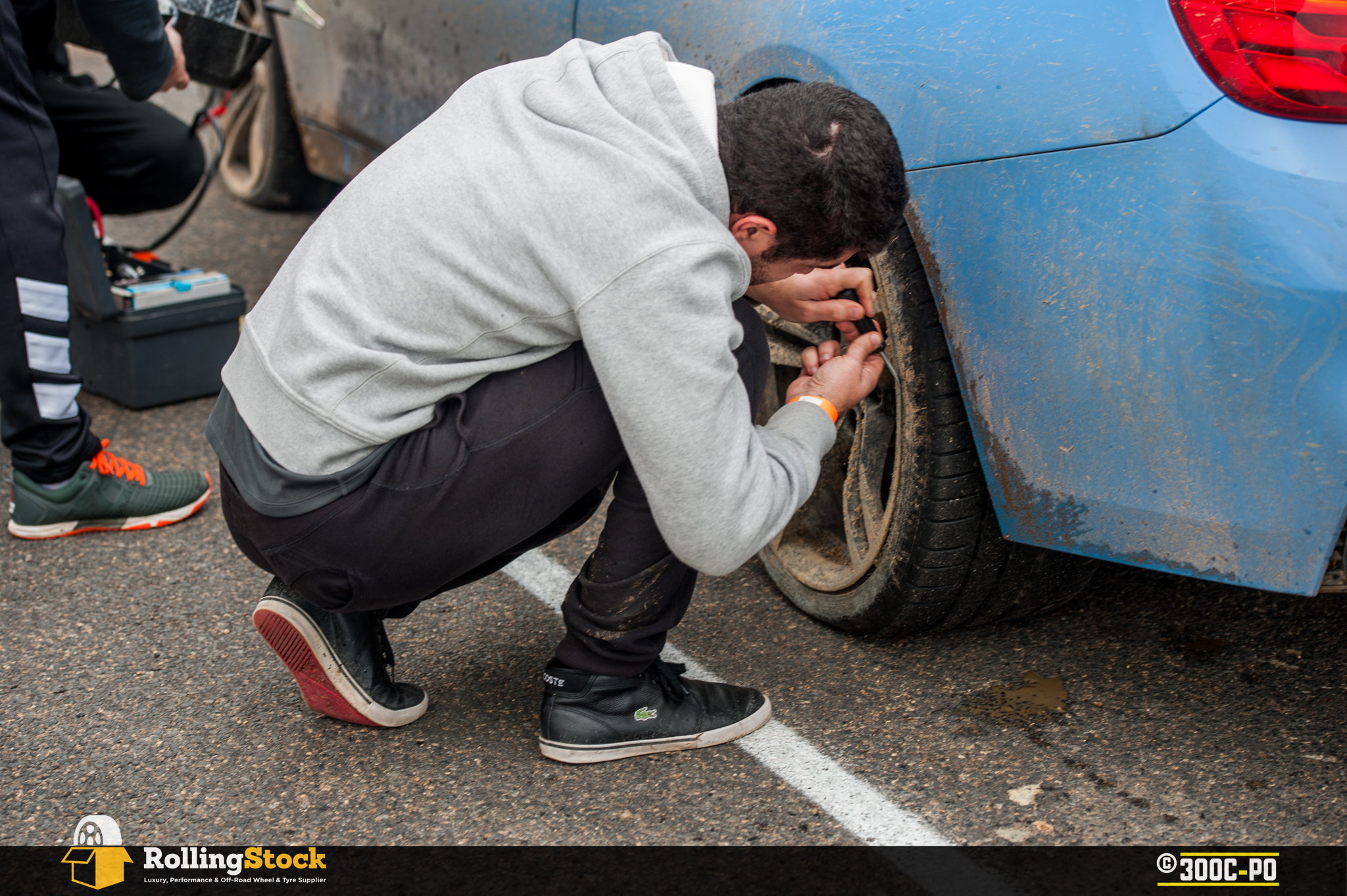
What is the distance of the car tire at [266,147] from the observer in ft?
14.8

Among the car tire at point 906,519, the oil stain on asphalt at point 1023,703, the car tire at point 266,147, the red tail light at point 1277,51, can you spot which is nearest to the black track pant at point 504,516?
the car tire at point 906,519

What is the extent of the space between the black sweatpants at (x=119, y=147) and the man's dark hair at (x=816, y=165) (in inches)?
87.1

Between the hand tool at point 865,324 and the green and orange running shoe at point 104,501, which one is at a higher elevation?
the hand tool at point 865,324

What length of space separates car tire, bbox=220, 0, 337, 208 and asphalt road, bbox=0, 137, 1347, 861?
8.09 feet

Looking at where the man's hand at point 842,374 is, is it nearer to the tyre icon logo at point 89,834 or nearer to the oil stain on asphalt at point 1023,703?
the oil stain on asphalt at point 1023,703

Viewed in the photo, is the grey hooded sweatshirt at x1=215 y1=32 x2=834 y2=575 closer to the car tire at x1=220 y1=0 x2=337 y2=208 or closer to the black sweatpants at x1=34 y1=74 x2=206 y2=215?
the black sweatpants at x1=34 y1=74 x2=206 y2=215

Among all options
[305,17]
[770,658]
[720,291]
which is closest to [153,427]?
[305,17]

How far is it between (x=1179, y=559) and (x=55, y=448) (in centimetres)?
228

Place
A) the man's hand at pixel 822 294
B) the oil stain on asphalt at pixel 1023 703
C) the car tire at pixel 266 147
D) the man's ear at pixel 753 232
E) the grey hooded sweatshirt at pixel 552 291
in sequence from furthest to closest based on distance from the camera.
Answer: the car tire at pixel 266 147 < the oil stain on asphalt at pixel 1023 703 < the man's hand at pixel 822 294 < the man's ear at pixel 753 232 < the grey hooded sweatshirt at pixel 552 291

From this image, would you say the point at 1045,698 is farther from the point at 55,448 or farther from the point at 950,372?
the point at 55,448

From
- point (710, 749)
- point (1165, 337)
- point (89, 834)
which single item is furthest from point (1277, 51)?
point (89, 834)

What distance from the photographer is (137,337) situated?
130 inches

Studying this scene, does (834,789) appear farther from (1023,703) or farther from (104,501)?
(104,501)

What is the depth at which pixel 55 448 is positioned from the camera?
2689 millimetres
